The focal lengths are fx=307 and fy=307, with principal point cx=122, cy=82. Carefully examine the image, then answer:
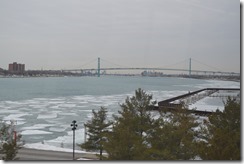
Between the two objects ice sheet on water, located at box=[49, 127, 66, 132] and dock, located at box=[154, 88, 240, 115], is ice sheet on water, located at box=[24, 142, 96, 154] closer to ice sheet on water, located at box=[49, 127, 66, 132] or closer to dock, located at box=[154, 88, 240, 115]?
ice sheet on water, located at box=[49, 127, 66, 132]

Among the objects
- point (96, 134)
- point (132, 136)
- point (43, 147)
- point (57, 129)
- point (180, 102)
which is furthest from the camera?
point (180, 102)

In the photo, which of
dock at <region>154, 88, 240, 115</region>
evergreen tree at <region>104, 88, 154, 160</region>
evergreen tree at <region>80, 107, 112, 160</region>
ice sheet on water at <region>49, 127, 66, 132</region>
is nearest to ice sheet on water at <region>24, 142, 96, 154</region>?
evergreen tree at <region>80, 107, 112, 160</region>

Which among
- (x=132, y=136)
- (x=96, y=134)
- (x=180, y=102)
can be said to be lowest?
(x=96, y=134)

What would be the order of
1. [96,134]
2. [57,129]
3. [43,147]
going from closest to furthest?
1. [96,134]
2. [43,147]
3. [57,129]

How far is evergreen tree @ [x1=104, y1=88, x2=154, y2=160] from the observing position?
4.20 metres

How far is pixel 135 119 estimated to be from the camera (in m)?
5.73

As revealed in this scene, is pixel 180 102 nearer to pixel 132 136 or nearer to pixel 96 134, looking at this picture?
pixel 96 134

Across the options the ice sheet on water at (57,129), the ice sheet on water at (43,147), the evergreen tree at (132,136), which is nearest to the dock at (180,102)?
the evergreen tree at (132,136)

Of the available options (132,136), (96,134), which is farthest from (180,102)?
(132,136)

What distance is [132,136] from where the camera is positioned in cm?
453

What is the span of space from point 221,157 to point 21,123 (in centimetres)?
982

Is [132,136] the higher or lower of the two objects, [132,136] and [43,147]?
the higher

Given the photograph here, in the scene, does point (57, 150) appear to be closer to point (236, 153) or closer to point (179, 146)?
point (179, 146)

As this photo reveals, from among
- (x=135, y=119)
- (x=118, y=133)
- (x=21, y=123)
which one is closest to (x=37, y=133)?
(x=21, y=123)
